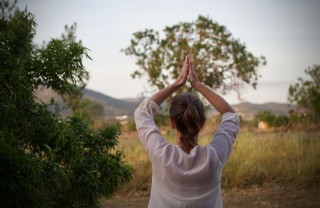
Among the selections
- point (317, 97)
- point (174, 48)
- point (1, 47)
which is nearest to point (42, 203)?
point (1, 47)

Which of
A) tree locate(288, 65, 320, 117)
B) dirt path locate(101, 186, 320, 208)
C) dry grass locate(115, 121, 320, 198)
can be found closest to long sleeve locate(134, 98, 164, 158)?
dirt path locate(101, 186, 320, 208)

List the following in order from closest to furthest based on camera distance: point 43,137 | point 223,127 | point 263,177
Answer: point 223,127 → point 43,137 → point 263,177

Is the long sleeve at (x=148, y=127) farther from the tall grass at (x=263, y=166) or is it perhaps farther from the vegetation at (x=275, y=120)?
the vegetation at (x=275, y=120)

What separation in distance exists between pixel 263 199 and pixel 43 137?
3.90m

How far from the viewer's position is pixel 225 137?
6.83 feet

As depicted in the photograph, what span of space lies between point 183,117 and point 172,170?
247mm

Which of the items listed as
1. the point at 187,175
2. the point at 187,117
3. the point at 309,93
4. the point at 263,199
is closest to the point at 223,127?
the point at 187,117

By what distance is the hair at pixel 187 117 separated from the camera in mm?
2055

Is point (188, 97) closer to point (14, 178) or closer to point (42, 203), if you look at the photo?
point (14, 178)

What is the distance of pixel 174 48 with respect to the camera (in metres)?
13.3

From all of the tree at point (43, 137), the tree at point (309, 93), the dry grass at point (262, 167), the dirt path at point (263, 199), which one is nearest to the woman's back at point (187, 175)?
the tree at point (43, 137)

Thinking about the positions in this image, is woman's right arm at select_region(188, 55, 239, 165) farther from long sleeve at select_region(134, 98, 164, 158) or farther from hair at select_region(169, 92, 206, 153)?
long sleeve at select_region(134, 98, 164, 158)

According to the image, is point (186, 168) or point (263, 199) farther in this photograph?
point (263, 199)

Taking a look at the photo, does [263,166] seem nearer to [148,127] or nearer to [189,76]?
[189,76]
